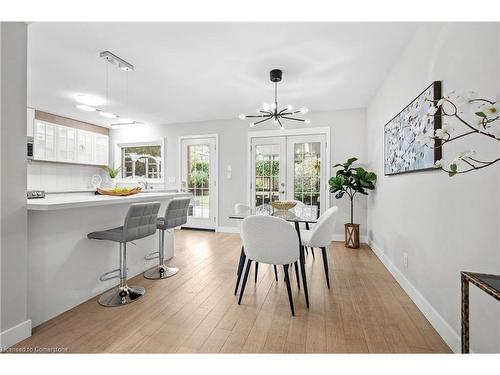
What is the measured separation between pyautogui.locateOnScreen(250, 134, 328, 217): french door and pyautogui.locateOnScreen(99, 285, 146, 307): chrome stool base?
125 inches

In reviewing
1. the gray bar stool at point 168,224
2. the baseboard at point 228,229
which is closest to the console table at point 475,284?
the gray bar stool at point 168,224

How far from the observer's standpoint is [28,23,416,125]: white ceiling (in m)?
2.30

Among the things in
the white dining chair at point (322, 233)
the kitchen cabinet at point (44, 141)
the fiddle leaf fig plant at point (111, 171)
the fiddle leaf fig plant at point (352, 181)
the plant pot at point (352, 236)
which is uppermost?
the kitchen cabinet at point (44, 141)

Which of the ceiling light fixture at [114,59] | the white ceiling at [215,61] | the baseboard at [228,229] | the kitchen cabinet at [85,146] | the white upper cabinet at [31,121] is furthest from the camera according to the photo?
the kitchen cabinet at [85,146]

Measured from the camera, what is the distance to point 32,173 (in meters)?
4.97

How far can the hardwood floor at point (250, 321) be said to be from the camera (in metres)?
1.68

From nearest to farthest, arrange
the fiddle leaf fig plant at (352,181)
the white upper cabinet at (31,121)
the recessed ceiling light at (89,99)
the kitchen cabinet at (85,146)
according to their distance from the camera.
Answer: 1. the fiddle leaf fig plant at (352,181)
2. the recessed ceiling light at (89,99)
3. the white upper cabinet at (31,121)
4. the kitchen cabinet at (85,146)

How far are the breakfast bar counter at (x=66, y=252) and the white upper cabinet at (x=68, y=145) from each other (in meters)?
3.49

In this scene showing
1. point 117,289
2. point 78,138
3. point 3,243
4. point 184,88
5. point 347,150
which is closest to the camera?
point 3,243

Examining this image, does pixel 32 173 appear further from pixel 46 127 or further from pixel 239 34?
pixel 239 34

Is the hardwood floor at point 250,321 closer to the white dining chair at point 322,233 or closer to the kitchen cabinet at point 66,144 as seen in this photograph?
the white dining chair at point 322,233
